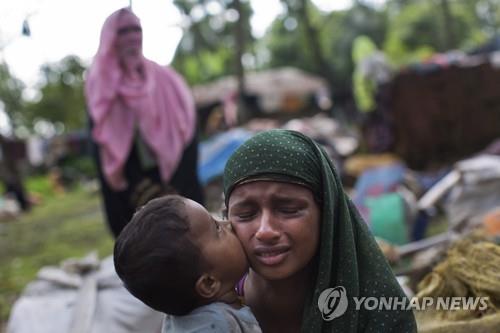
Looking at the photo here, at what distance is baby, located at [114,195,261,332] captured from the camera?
1.38 metres

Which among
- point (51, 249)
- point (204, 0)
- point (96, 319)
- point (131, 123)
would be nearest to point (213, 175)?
point (51, 249)

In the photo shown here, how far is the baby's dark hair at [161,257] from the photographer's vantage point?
1371 mm

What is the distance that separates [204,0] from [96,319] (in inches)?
964

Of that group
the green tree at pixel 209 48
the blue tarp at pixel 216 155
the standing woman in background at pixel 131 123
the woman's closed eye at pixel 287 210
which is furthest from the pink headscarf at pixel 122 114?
the green tree at pixel 209 48

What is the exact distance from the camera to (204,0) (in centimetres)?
2561

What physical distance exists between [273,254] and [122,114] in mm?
2736

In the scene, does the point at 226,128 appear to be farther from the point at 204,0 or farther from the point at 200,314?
the point at 204,0

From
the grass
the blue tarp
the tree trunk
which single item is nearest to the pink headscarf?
the grass

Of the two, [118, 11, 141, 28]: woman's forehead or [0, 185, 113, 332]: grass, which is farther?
[0, 185, 113, 332]: grass

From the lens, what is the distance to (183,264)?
1.38 meters

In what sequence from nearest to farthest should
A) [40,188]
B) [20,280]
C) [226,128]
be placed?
[20,280] → [226,128] → [40,188]

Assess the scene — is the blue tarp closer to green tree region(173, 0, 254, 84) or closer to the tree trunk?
the tree trunk

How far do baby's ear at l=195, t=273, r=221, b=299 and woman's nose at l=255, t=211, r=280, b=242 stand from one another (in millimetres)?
154

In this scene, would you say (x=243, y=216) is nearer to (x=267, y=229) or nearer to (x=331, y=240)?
(x=267, y=229)
